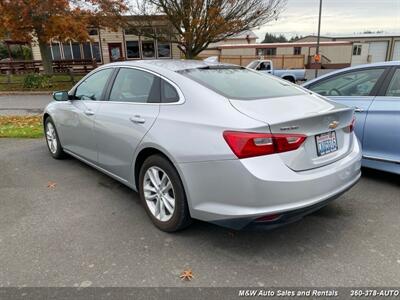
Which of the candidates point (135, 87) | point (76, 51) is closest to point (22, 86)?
point (76, 51)

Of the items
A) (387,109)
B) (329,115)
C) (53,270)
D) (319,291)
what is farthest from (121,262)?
(387,109)

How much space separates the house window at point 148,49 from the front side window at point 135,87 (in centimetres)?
2723

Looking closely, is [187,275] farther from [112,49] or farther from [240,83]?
[112,49]

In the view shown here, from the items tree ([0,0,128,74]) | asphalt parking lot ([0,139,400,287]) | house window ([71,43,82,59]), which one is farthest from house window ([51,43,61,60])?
asphalt parking lot ([0,139,400,287])

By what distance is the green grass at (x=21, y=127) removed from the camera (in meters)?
7.26

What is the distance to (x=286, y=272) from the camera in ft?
8.46

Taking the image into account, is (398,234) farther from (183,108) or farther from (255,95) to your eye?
(183,108)

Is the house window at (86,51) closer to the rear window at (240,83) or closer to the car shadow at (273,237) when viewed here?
the rear window at (240,83)

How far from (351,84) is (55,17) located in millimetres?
15906

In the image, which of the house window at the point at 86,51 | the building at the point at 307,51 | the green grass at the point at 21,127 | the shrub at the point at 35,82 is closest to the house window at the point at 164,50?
the house window at the point at 86,51

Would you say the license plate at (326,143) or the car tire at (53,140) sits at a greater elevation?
the license plate at (326,143)

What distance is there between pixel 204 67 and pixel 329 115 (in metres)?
1.44

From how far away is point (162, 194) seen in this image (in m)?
3.14

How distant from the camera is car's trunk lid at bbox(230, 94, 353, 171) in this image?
252 centimetres
